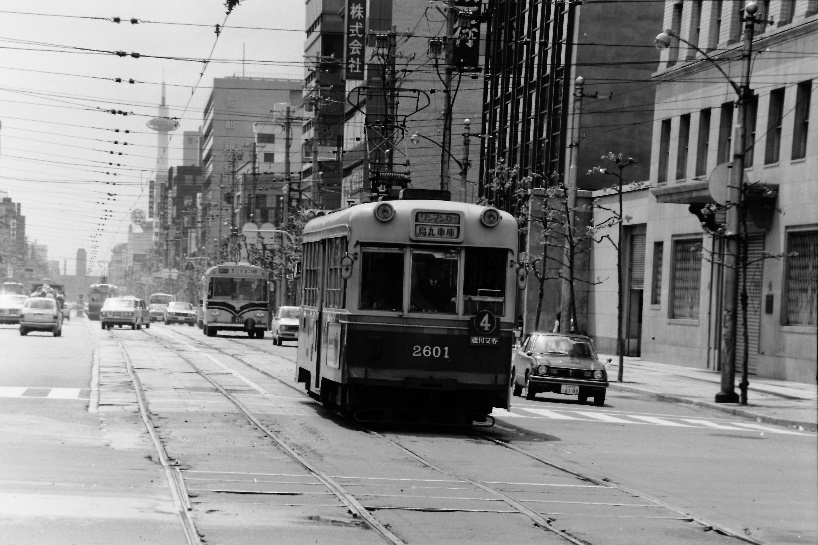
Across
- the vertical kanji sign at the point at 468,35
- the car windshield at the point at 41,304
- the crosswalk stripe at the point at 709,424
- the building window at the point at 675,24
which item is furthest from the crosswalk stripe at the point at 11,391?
the vertical kanji sign at the point at 468,35

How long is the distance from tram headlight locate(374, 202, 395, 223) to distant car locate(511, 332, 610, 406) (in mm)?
10882

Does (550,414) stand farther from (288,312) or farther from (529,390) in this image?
(288,312)

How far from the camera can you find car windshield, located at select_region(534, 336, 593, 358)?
31.5m

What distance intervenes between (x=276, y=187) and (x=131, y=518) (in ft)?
479

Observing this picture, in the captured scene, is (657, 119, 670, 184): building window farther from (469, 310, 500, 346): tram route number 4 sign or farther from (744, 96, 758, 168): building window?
(469, 310, 500, 346): tram route number 4 sign

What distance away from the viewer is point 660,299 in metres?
54.3

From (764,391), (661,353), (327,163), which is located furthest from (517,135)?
(327,163)

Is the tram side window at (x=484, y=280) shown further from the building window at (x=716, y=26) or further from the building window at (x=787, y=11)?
the building window at (x=716, y=26)

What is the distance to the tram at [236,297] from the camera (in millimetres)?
65125

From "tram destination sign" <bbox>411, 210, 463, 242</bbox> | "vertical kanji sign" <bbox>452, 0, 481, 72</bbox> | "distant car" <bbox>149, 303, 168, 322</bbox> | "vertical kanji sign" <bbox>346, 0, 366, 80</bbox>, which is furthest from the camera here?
"distant car" <bbox>149, 303, 168, 322</bbox>

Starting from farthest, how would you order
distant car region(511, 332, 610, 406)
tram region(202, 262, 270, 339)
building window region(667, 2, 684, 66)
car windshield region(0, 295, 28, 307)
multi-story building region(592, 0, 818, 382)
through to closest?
car windshield region(0, 295, 28, 307), tram region(202, 262, 270, 339), building window region(667, 2, 684, 66), multi-story building region(592, 0, 818, 382), distant car region(511, 332, 610, 406)

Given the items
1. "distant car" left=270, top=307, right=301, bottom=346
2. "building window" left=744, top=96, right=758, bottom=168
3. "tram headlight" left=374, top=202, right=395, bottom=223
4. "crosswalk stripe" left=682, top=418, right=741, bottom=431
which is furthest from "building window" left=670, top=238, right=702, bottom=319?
"tram headlight" left=374, top=202, right=395, bottom=223

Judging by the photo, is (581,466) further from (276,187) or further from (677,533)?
(276,187)

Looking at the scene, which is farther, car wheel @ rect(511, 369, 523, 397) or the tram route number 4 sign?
car wheel @ rect(511, 369, 523, 397)
